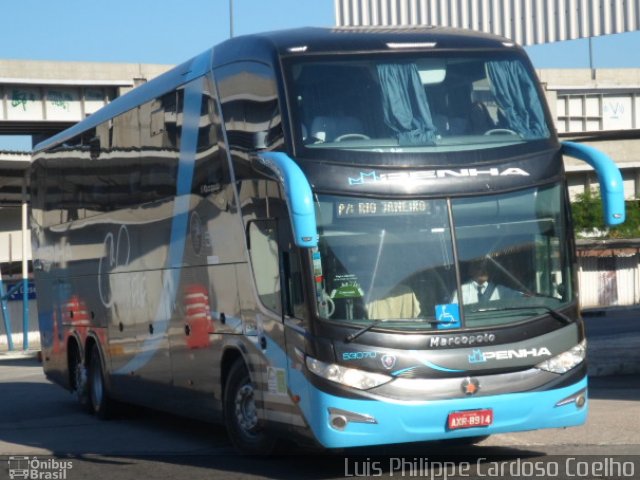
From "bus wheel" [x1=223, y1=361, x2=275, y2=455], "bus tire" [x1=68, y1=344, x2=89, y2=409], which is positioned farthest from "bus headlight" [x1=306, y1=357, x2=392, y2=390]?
"bus tire" [x1=68, y1=344, x2=89, y2=409]

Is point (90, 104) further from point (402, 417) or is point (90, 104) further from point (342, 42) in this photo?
point (402, 417)

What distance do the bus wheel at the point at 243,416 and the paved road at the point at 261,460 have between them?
0.17m

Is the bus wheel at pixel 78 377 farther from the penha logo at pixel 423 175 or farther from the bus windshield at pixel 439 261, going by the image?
the penha logo at pixel 423 175

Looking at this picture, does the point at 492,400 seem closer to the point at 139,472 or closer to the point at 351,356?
the point at 351,356

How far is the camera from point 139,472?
1122 centimetres

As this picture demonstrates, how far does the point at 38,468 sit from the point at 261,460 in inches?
86.5

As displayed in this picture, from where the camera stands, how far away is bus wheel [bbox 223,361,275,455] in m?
11.2

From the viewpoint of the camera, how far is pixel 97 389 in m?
17.2

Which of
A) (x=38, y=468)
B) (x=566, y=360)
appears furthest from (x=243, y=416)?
(x=566, y=360)

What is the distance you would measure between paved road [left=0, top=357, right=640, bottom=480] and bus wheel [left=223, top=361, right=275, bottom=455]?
17 cm

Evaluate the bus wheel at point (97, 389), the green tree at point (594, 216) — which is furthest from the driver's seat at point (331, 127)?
the green tree at point (594, 216)

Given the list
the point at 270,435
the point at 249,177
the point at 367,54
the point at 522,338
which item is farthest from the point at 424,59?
the point at 270,435

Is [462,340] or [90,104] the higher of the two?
[90,104]

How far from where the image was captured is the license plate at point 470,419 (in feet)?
31.9
